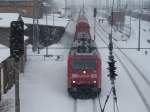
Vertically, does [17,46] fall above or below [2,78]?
above

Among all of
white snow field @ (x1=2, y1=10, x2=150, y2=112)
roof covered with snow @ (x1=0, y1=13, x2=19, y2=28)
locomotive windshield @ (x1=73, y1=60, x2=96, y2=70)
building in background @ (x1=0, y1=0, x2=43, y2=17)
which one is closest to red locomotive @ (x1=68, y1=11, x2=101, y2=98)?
locomotive windshield @ (x1=73, y1=60, x2=96, y2=70)

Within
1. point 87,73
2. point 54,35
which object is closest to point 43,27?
point 54,35

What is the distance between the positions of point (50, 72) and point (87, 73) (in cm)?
775

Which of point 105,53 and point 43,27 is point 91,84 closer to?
point 105,53

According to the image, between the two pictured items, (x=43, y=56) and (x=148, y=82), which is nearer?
(x=148, y=82)

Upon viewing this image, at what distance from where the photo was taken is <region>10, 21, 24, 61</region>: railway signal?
11.8 metres

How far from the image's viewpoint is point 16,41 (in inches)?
469

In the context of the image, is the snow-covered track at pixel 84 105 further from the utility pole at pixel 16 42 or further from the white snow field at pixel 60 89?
the utility pole at pixel 16 42

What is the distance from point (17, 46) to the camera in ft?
38.9

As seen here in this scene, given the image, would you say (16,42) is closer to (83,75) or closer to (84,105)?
(84,105)

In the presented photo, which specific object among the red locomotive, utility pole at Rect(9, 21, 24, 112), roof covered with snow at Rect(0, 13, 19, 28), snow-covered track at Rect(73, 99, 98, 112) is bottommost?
snow-covered track at Rect(73, 99, 98, 112)

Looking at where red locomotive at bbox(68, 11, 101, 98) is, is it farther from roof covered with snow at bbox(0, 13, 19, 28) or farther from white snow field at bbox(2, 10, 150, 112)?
roof covered with snow at bbox(0, 13, 19, 28)

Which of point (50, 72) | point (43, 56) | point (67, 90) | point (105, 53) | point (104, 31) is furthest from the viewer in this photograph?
point (104, 31)

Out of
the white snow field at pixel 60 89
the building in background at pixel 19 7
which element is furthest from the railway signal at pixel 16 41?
the building in background at pixel 19 7
